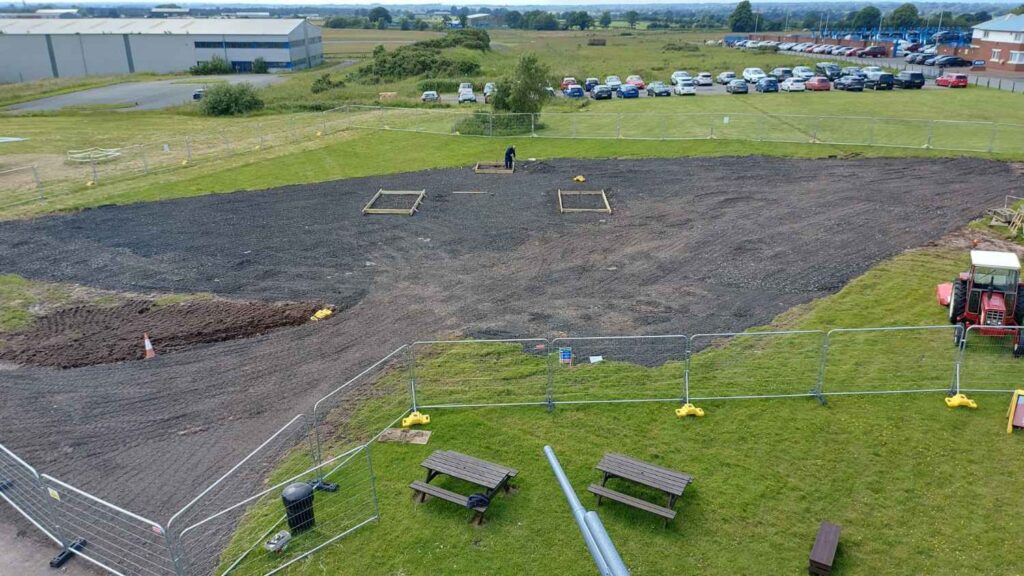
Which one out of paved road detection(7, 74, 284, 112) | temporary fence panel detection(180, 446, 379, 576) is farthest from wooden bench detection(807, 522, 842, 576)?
paved road detection(7, 74, 284, 112)

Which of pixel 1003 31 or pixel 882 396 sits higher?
pixel 1003 31

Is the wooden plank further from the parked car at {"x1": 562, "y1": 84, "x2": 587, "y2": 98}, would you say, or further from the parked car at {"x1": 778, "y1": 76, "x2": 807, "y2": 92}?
the parked car at {"x1": 778, "y1": 76, "x2": 807, "y2": 92}

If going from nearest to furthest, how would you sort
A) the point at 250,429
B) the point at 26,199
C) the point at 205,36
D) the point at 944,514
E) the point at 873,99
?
the point at 944,514, the point at 250,429, the point at 26,199, the point at 873,99, the point at 205,36

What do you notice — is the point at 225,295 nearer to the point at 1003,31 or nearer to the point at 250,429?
the point at 250,429

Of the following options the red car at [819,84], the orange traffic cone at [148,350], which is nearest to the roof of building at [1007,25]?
the red car at [819,84]

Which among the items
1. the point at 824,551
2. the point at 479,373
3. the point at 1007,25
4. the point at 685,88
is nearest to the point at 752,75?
the point at 685,88

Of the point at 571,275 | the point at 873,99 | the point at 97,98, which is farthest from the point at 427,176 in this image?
the point at 97,98
